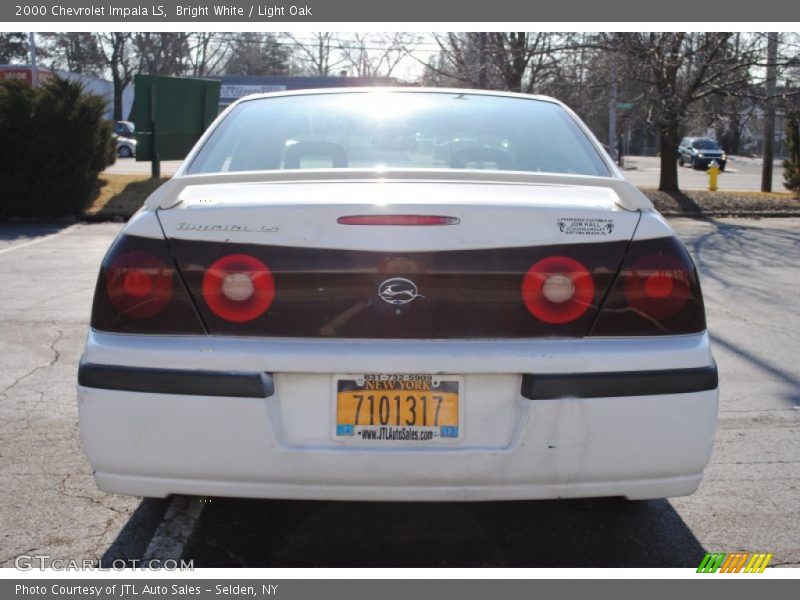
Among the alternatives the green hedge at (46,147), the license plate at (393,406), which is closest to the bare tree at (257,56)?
the green hedge at (46,147)

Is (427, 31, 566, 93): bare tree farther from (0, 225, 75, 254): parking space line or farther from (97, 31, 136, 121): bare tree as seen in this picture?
(97, 31, 136, 121): bare tree

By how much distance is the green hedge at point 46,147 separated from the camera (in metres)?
13.7

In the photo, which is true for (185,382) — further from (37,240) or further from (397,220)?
(37,240)

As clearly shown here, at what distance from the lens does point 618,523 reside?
3336mm

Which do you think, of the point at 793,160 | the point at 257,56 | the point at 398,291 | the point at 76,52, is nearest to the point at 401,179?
the point at 398,291

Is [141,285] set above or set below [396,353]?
above

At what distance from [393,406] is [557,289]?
0.62 meters

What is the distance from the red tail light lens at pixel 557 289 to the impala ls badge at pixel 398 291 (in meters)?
0.35

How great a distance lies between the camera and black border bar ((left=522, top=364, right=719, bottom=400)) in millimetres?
2592

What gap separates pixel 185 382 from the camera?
2.61 m

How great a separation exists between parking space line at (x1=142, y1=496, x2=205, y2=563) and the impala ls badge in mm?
1188

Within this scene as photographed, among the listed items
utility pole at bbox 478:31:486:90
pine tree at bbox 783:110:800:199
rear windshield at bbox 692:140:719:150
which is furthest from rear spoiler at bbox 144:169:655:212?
rear windshield at bbox 692:140:719:150

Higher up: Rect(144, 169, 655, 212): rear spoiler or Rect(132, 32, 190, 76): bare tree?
Rect(132, 32, 190, 76): bare tree

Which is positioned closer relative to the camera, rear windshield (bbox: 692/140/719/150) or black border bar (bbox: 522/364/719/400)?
black border bar (bbox: 522/364/719/400)
